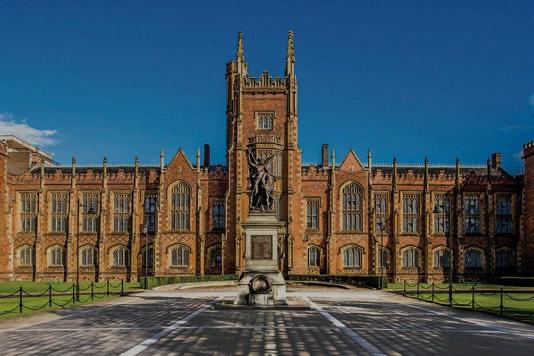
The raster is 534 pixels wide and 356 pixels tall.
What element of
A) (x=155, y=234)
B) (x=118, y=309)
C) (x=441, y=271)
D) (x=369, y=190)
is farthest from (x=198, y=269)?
(x=118, y=309)

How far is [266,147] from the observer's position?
64375mm

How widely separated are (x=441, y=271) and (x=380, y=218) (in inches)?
337

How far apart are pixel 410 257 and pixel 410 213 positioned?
4729 mm

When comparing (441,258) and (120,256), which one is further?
(120,256)

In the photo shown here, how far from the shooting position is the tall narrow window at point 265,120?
66375 millimetres

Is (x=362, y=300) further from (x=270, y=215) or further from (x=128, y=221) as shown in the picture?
(x=128, y=221)

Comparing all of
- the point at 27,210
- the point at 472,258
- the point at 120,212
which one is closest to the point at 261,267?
the point at 120,212

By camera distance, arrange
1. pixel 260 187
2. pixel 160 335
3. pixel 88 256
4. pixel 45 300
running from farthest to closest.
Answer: pixel 88 256, pixel 45 300, pixel 260 187, pixel 160 335

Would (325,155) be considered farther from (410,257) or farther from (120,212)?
(120,212)

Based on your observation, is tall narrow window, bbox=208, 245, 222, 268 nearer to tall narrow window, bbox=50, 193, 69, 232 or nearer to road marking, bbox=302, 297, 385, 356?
tall narrow window, bbox=50, 193, 69, 232

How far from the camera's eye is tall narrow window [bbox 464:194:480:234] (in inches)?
2685

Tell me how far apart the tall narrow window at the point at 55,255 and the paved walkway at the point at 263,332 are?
39.7 m

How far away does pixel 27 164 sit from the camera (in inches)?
2965

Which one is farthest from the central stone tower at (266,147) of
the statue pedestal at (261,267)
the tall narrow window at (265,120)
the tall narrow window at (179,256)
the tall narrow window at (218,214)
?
the statue pedestal at (261,267)
